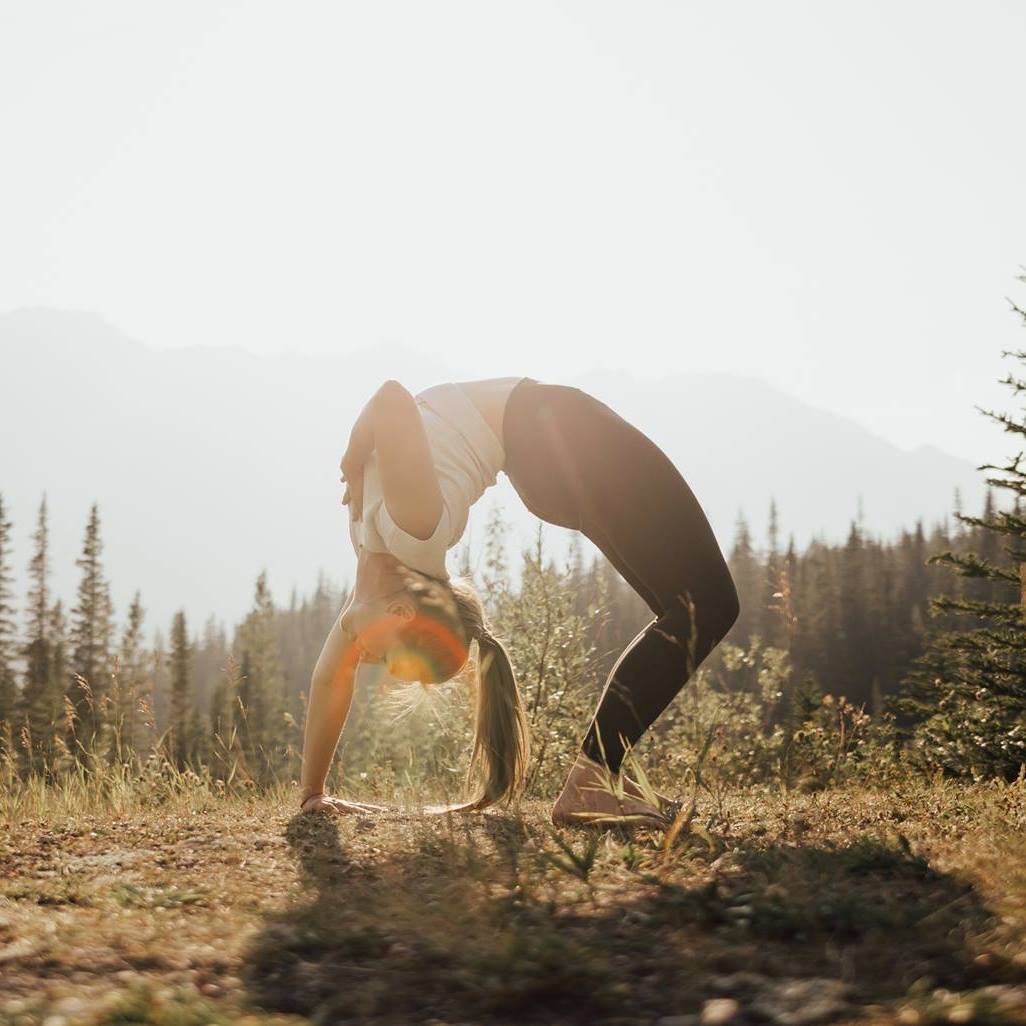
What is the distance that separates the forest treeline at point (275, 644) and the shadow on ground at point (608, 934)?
2.22 meters

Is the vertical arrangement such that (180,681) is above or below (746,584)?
below

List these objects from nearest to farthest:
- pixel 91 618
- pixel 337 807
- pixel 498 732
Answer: pixel 498 732
pixel 337 807
pixel 91 618

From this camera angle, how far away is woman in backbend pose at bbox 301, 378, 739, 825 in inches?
153

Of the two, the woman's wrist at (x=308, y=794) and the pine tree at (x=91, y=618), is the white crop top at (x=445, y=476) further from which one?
the pine tree at (x=91, y=618)

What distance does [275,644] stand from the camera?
242ft

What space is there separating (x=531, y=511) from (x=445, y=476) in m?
0.40

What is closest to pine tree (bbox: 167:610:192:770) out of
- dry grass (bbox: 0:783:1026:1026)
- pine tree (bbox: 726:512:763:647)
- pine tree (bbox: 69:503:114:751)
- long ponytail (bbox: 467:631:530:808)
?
pine tree (bbox: 69:503:114:751)

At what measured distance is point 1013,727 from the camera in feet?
22.5

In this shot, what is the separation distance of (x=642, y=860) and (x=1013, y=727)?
4925mm

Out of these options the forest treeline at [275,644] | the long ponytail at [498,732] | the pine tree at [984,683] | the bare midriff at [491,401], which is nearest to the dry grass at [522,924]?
the long ponytail at [498,732]

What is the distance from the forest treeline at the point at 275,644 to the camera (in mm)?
6363

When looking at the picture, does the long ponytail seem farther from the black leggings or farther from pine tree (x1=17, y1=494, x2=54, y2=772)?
pine tree (x1=17, y1=494, x2=54, y2=772)

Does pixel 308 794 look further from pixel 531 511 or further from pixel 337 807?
pixel 531 511

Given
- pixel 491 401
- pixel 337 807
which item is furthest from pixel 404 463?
pixel 337 807
